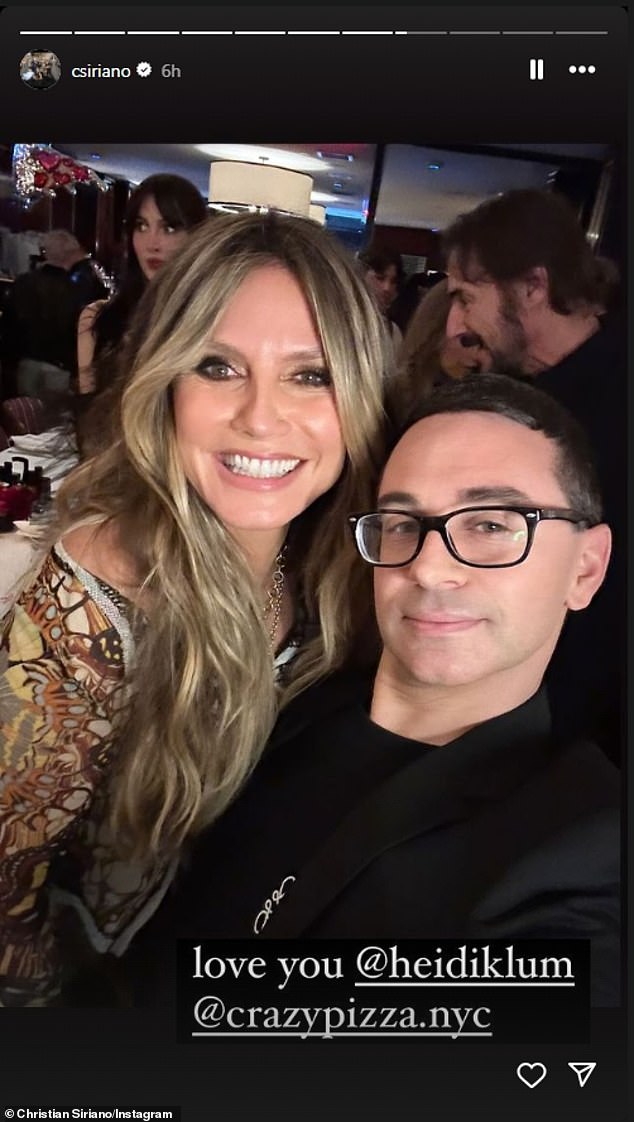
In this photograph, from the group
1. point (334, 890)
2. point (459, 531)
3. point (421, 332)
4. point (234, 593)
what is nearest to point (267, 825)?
point (334, 890)

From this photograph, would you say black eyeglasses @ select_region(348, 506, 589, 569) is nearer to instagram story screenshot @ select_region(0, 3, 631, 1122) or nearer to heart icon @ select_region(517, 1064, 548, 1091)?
instagram story screenshot @ select_region(0, 3, 631, 1122)

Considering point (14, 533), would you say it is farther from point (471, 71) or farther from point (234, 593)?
point (471, 71)

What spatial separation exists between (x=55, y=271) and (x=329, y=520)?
1.04 feet

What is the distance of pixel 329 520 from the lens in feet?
3.21

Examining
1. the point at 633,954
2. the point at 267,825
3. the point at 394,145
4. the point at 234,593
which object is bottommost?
the point at 633,954

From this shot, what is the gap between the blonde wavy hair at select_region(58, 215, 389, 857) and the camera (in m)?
0.93

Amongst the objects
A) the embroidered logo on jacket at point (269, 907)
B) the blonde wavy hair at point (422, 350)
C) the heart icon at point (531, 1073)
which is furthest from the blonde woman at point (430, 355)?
the heart icon at point (531, 1073)

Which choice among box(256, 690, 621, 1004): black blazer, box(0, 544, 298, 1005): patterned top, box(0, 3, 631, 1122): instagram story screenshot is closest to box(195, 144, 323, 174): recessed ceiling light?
box(0, 3, 631, 1122): instagram story screenshot

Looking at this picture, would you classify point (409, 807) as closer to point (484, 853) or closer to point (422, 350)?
point (484, 853)

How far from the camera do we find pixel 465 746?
3.13 ft

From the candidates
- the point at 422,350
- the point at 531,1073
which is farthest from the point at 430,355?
the point at 531,1073

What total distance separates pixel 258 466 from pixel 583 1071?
59 cm

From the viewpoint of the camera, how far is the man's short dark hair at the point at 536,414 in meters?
0.94

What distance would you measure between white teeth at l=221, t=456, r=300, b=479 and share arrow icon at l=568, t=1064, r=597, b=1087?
57 cm
